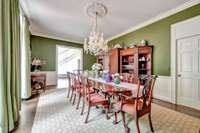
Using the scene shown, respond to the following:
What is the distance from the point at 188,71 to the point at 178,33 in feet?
3.86

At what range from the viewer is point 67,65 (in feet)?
42.9

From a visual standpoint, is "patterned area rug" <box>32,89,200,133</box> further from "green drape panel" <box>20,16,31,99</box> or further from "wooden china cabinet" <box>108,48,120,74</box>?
"wooden china cabinet" <box>108,48,120,74</box>

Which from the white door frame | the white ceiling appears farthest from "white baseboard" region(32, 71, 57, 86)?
the white door frame

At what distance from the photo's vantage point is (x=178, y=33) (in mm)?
3932

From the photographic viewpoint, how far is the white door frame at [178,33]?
11.5ft

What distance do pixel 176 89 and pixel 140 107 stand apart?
2.48 meters

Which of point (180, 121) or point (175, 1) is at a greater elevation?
point (175, 1)

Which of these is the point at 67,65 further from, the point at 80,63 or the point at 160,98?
the point at 160,98

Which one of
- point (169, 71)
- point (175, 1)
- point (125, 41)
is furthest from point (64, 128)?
point (125, 41)

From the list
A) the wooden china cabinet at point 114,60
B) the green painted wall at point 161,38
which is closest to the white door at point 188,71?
the green painted wall at point 161,38

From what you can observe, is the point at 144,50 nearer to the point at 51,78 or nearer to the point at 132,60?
the point at 132,60

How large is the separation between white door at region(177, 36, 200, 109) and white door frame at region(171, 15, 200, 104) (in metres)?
0.09

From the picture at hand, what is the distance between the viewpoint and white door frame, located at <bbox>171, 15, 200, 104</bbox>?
3.52 m

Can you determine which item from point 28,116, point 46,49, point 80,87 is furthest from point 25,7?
point 46,49
